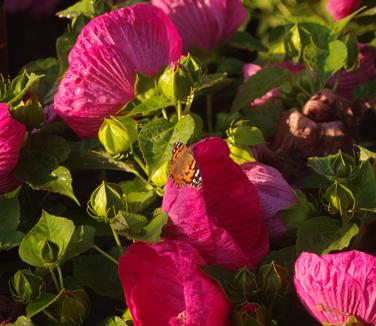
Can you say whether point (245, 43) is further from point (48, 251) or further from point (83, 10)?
point (48, 251)

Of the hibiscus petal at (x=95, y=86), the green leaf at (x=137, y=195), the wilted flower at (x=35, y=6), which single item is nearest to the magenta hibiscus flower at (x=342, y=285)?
the green leaf at (x=137, y=195)

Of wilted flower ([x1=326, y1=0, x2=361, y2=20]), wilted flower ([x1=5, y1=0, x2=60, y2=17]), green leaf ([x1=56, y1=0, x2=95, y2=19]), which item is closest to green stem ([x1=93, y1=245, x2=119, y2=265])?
green leaf ([x1=56, y1=0, x2=95, y2=19])

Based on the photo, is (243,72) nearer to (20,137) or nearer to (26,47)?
(20,137)

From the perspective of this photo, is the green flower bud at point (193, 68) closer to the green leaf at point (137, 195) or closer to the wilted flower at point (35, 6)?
the green leaf at point (137, 195)

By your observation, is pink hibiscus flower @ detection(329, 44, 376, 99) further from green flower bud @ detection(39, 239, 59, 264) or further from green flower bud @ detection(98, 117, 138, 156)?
green flower bud @ detection(39, 239, 59, 264)

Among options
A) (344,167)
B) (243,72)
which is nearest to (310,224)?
(344,167)
